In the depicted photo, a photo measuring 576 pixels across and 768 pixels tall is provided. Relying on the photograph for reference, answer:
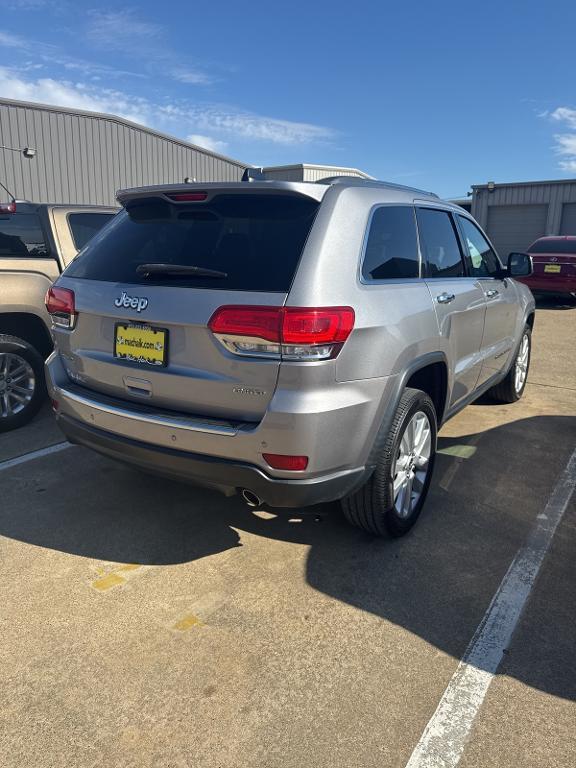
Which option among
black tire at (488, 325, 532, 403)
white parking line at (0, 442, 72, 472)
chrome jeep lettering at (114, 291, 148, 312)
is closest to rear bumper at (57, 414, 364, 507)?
chrome jeep lettering at (114, 291, 148, 312)

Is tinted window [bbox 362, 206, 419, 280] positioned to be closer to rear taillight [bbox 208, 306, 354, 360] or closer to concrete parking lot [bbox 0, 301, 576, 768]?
rear taillight [bbox 208, 306, 354, 360]

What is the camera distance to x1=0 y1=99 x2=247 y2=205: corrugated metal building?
666 inches

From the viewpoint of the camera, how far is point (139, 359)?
2771mm

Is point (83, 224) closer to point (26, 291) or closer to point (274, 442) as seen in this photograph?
point (26, 291)

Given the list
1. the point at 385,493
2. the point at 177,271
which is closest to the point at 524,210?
the point at 385,493

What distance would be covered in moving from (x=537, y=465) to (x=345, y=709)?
9.37ft

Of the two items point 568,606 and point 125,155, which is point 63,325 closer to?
point 568,606

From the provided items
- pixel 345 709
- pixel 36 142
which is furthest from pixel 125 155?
pixel 345 709

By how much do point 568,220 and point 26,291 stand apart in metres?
23.0

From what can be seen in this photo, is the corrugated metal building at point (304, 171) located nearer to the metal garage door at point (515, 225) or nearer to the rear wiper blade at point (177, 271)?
the metal garage door at point (515, 225)

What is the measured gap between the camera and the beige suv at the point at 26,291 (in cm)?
471

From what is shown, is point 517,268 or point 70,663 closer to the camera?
point 70,663

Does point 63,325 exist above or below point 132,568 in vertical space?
above

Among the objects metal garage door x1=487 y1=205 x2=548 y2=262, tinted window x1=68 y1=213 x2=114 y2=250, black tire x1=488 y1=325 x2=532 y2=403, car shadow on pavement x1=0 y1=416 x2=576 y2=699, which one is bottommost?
car shadow on pavement x1=0 y1=416 x2=576 y2=699
